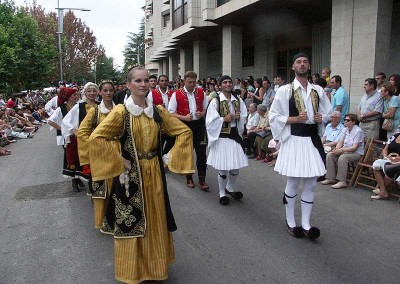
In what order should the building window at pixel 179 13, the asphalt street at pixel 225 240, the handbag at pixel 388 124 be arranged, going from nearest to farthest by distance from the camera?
the asphalt street at pixel 225 240 → the handbag at pixel 388 124 → the building window at pixel 179 13

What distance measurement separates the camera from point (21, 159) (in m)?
10.9

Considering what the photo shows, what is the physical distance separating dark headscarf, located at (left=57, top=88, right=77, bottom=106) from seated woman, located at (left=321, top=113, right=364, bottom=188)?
4.90 m

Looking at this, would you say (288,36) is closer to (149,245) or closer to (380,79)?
(380,79)

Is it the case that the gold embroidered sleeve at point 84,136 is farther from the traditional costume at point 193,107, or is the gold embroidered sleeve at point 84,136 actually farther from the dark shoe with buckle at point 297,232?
the traditional costume at point 193,107

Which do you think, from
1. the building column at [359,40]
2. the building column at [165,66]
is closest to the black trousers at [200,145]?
the building column at [359,40]

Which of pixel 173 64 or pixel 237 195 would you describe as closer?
pixel 237 195

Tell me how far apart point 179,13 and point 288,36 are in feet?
26.6

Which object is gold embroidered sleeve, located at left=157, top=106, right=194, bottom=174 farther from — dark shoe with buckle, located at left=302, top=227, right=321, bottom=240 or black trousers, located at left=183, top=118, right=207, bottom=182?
black trousers, located at left=183, top=118, right=207, bottom=182

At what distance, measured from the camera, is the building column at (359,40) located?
9.85m

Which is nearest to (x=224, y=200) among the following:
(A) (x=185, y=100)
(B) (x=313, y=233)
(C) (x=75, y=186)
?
(B) (x=313, y=233)

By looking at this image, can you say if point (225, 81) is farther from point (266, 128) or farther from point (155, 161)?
point (266, 128)

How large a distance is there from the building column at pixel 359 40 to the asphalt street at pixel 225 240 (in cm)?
437

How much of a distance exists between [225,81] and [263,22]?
1284 cm

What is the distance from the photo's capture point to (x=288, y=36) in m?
18.6
